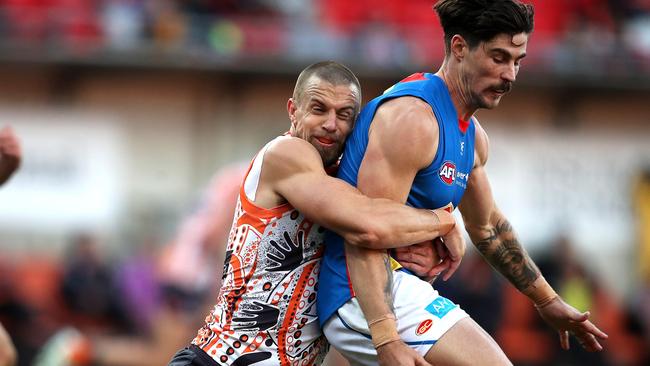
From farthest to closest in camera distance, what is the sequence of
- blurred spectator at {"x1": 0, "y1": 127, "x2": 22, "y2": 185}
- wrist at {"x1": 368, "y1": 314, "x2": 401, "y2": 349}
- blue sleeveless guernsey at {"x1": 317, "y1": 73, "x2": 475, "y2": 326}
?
blurred spectator at {"x1": 0, "y1": 127, "x2": 22, "y2": 185}, blue sleeveless guernsey at {"x1": 317, "y1": 73, "x2": 475, "y2": 326}, wrist at {"x1": 368, "y1": 314, "x2": 401, "y2": 349}

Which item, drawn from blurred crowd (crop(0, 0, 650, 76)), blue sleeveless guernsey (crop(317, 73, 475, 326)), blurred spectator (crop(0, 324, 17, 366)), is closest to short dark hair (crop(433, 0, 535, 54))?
blue sleeveless guernsey (crop(317, 73, 475, 326))

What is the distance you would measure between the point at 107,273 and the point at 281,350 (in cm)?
726

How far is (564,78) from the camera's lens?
51.8 ft

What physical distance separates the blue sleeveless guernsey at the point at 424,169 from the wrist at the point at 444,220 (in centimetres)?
5

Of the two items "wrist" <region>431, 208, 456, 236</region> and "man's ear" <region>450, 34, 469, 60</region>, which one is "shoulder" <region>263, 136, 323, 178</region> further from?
"man's ear" <region>450, 34, 469, 60</region>

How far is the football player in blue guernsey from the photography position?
16.3 feet

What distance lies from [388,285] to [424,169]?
54cm

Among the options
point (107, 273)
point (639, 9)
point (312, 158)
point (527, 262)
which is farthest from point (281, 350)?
point (639, 9)

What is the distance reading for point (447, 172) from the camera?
519 cm

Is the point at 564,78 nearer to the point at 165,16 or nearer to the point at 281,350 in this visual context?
the point at 165,16

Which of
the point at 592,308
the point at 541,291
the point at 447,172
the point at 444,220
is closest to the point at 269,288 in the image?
the point at 444,220

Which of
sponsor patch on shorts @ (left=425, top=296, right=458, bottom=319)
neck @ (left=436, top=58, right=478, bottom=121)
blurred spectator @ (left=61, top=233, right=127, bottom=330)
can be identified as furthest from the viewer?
blurred spectator @ (left=61, top=233, right=127, bottom=330)

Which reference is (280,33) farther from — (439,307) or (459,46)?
(439,307)

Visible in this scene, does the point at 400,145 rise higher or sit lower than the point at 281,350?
higher
